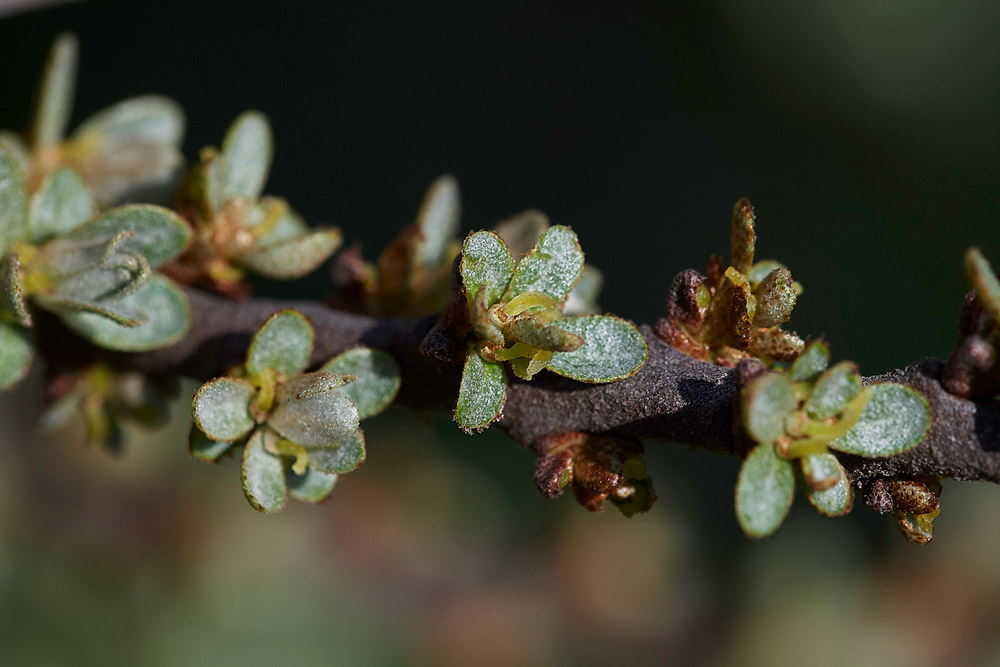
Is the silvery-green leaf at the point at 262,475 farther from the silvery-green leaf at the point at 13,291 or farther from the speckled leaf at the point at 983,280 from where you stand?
the speckled leaf at the point at 983,280

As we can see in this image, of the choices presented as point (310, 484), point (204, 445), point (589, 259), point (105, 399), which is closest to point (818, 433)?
point (310, 484)

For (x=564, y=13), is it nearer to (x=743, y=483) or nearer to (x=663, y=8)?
(x=663, y=8)

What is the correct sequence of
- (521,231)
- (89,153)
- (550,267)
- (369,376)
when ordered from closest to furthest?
(550,267)
(369,376)
(521,231)
(89,153)

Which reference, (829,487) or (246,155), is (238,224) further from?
(829,487)

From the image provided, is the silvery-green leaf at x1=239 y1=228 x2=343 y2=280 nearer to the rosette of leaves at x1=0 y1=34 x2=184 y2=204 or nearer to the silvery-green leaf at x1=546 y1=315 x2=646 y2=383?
the rosette of leaves at x1=0 y1=34 x2=184 y2=204

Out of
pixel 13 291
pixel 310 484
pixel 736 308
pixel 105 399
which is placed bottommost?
pixel 105 399

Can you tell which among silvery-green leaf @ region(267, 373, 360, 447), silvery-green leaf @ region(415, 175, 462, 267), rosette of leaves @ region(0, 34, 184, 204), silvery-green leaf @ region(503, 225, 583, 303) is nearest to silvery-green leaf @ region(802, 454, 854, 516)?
silvery-green leaf @ region(503, 225, 583, 303)

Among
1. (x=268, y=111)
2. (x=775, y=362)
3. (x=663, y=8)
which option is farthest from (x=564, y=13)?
(x=775, y=362)
